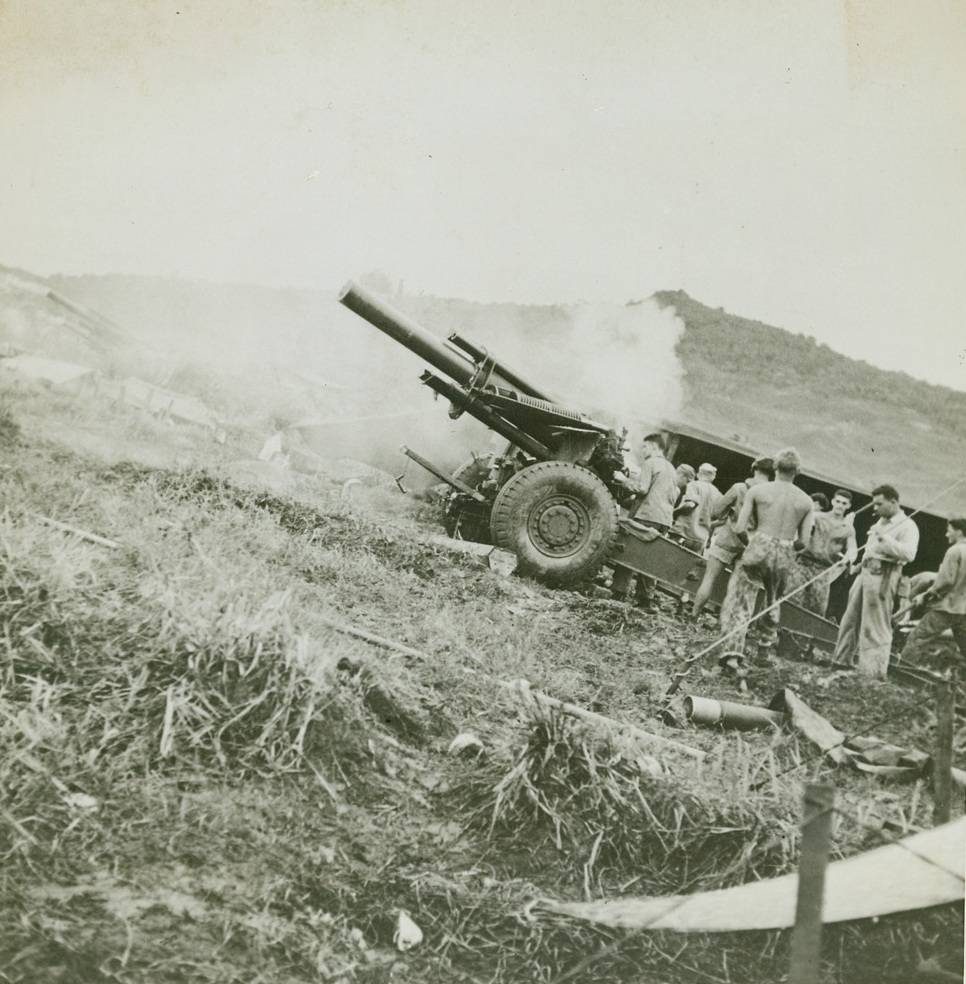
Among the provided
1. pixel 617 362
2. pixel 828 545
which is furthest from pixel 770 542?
pixel 617 362

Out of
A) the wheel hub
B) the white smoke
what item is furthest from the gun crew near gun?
the white smoke

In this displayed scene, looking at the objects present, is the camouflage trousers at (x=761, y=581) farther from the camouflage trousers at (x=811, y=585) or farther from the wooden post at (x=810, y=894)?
the wooden post at (x=810, y=894)

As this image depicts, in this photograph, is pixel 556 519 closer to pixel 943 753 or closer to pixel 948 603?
pixel 948 603

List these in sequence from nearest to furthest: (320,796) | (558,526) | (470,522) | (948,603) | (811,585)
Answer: (320,796), (948,603), (811,585), (558,526), (470,522)

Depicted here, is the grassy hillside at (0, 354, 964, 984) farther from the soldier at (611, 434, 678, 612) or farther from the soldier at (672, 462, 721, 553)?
the soldier at (672, 462, 721, 553)

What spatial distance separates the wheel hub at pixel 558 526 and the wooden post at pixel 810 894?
424cm

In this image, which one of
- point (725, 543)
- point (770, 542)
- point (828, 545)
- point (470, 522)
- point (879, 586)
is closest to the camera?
point (770, 542)

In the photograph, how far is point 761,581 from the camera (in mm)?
5246

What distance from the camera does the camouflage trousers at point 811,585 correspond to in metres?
5.41

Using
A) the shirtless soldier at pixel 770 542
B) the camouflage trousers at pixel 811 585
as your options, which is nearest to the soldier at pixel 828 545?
the camouflage trousers at pixel 811 585

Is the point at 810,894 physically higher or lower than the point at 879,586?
lower

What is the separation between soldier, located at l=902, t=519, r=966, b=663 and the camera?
4824 millimetres

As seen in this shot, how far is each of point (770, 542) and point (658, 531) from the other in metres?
1.34

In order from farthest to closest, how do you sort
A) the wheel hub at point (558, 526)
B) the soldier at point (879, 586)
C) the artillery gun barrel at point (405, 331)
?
the wheel hub at point (558, 526)
the artillery gun barrel at point (405, 331)
the soldier at point (879, 586)
